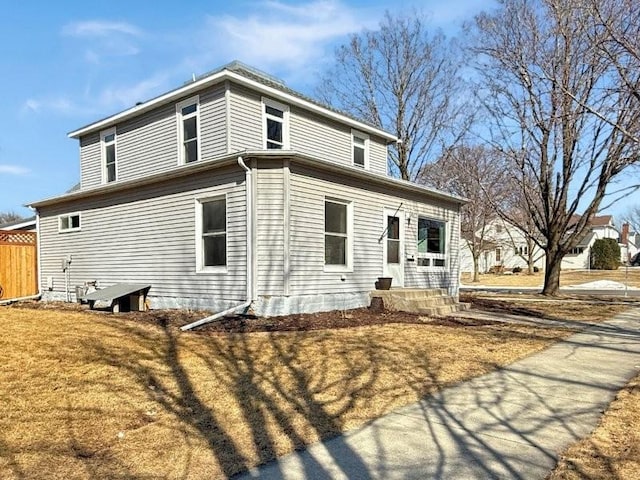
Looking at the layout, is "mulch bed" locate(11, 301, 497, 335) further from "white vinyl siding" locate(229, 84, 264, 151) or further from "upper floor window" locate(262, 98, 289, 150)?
"upper floor window" locate(262, 98, 289, 150)

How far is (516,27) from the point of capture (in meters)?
14.9

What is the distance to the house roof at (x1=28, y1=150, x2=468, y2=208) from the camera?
930cm

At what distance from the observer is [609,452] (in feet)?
10.8

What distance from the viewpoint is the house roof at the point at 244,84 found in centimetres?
1145

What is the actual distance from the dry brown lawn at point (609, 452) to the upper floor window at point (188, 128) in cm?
1056

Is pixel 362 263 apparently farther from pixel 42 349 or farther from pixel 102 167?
pixel 102 167

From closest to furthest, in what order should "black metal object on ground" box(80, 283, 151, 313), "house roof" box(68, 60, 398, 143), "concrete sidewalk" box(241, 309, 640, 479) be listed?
"concrete sidewalk" box(241, 309, 640, 479)
"black metal object on ground" box(80, 283, 151, 313)
"house roof" box(68, 60, 398, 143)

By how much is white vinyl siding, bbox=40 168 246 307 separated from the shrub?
134 ft

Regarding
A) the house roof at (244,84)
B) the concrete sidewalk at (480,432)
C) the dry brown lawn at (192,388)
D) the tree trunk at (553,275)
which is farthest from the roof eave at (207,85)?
the concrete sidewalk at (480,432)

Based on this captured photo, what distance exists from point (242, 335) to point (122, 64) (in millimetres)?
10756

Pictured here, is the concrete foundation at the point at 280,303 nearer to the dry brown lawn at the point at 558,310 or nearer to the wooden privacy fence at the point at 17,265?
the dry brown lawn at the point at 558,310

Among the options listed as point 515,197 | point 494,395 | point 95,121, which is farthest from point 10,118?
point 515,197

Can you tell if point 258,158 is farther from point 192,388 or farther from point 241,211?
point 192,388

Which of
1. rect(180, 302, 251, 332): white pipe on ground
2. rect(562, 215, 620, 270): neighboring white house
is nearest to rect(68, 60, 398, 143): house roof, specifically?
rect(180, 302, 251, 332): white pipe on ground
